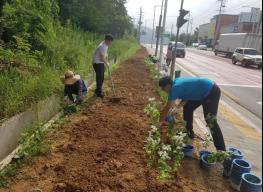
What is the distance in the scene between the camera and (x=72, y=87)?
23.0ft

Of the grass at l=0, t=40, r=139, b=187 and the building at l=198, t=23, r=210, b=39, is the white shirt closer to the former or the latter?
the grass at l=0, t=40, r=139, b=187

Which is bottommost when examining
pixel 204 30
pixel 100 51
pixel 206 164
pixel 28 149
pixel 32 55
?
pixel 204 30

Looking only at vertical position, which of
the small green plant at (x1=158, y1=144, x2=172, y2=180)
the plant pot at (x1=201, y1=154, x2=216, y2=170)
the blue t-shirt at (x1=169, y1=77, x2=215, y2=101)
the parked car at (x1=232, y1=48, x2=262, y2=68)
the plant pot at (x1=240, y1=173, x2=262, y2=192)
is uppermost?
the blue t-shirt at (x1=169, y1=77, x2=215, y2=101)

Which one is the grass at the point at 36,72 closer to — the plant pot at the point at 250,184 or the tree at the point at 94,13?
the plant pot at the point at 250,184

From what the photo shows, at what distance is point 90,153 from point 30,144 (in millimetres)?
877

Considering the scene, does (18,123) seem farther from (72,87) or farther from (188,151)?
(188,151)

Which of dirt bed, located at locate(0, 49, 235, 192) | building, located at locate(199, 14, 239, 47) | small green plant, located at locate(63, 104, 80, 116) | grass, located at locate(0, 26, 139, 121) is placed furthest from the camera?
building, located at locate(199, 14, 239, 47)

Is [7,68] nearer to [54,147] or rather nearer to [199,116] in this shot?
[54,147]

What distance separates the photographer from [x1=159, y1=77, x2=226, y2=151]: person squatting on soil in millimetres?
4984

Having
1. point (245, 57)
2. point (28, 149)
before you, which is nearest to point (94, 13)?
point (245, 57)

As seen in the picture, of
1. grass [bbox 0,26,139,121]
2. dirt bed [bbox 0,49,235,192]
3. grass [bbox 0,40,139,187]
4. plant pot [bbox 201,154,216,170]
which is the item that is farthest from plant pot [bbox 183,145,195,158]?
grass [bbox 0,26,139,121]

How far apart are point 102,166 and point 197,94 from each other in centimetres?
202

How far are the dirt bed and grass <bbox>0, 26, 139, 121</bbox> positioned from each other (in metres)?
0.81

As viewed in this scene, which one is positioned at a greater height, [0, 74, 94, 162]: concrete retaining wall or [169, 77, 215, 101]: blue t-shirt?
[169, 77, 215, 101]: blue t-shirt
